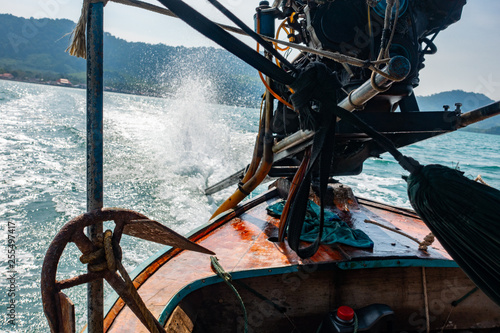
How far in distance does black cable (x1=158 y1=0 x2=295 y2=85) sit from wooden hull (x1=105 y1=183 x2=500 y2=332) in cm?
187

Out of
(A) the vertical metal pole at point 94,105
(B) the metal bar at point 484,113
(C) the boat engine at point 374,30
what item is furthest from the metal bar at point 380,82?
(A) the vertical metal pole at point 94,105

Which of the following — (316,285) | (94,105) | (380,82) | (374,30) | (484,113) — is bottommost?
(316,285)

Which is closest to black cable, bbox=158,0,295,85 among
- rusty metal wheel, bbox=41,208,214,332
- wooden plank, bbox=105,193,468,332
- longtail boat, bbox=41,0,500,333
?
longtail boat, bbox=41,0,500,333

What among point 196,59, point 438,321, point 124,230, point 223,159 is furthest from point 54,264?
point 196,59

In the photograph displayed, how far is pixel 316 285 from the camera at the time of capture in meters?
3.08

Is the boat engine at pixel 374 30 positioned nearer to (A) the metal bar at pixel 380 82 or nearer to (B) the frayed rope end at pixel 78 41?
(A) the metal bar at pixel 380 82

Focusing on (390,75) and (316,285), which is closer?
(390,75)

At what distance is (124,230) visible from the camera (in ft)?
4.12

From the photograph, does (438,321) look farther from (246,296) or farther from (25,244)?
(25,244)

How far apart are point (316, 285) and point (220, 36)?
2611 mm

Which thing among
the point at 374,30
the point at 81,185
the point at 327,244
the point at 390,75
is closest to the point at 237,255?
the point at 327,244

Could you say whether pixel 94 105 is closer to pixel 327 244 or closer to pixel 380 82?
pixel 380 82

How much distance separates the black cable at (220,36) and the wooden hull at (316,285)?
6.13 ft

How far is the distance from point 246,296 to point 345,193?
275cm
